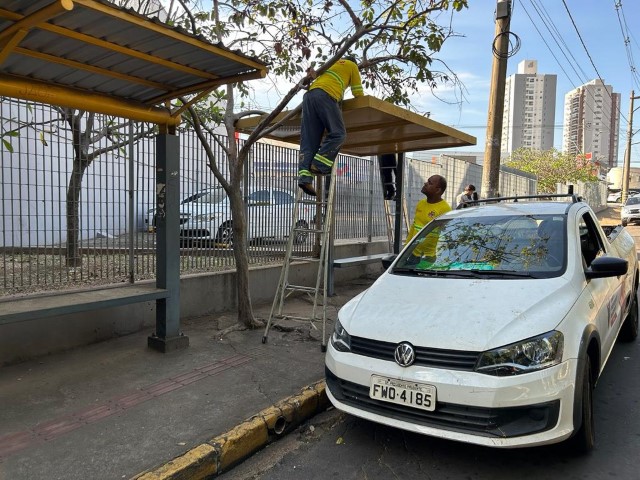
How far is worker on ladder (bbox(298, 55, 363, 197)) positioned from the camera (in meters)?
4.78

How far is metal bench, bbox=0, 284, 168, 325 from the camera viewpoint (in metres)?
3.75

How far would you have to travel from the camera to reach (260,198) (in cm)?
725

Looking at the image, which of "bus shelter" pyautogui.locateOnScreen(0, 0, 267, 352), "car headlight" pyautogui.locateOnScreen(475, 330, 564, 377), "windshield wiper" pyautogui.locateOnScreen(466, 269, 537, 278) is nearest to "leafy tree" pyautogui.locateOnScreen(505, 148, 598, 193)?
"windshield wiper" pyautogui.locateOnScreen(466, 269, 537, 278)

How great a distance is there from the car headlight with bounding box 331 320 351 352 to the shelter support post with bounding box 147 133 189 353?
210 centimetres

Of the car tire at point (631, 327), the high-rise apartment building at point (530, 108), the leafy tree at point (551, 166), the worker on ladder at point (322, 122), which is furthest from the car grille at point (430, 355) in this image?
the leafy tree at point (551, 166)

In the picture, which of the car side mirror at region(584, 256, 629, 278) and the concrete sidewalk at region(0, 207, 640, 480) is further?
the car side mirror at region(584, 256, 629, 278)

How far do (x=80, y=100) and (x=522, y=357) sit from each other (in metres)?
3.91

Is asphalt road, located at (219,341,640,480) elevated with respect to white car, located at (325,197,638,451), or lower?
lower

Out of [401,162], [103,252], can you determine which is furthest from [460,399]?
[401,162]

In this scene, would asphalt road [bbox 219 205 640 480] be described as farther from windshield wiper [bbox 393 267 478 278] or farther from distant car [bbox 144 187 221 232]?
distant car [bbox 144 187 221 232]

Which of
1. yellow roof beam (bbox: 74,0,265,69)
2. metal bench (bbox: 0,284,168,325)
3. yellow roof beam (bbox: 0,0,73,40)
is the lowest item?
metal bench (bbox: 0,284,168,325)

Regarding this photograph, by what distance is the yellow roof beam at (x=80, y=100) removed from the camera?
3676 millimetres

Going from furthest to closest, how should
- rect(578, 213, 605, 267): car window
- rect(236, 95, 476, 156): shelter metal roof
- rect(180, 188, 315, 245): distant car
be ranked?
1. rect(180, 188, 315, 245): distant car
2. rect(236, 95, 476, 156): shelter metal roof
3. rect(578, 213, 605, 267): car window

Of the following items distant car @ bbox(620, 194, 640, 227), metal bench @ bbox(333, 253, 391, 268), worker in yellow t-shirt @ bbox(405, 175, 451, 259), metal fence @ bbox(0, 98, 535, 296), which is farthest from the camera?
distant car @ bbox(620, 194, 640, 227)
